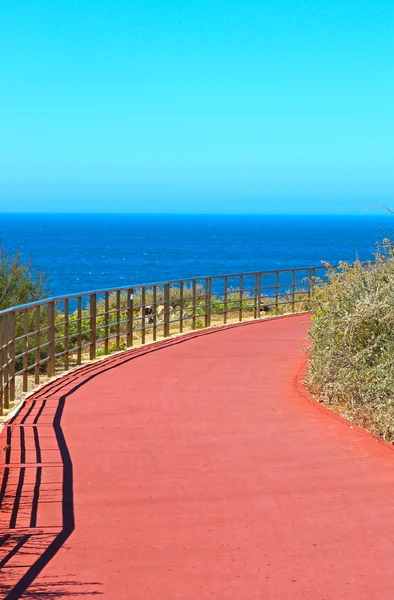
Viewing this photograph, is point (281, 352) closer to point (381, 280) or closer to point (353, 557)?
point (381, 280)

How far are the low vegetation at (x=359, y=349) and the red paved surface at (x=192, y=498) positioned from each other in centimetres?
34

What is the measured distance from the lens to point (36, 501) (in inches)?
301

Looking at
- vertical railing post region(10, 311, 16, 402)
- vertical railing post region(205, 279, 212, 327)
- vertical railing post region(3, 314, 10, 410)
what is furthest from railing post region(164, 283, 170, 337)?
vertical railing post region(3, 314, 10, 410)

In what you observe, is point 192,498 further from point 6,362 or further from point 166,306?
point 166,306

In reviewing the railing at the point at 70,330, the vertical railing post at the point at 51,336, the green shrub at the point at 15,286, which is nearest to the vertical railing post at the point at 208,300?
the railing at the point at 70,330

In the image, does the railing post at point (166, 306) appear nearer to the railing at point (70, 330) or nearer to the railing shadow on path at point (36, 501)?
the railing at point (70, 330)

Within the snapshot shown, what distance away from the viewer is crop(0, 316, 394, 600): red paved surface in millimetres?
5953

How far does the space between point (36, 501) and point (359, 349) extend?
5.62 metres

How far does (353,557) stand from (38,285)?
1644 cm

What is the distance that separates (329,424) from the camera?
10.8m

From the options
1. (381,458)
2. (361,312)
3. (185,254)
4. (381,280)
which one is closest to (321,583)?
(381,458)

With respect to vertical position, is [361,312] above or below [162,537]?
above

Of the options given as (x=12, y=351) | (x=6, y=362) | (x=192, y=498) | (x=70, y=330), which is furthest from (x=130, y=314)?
(x=192, y=498)

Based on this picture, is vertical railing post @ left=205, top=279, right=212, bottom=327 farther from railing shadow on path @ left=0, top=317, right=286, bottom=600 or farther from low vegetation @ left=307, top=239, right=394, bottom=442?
railing shadow on path @ left=0, top=317, right=286, bottom=600
